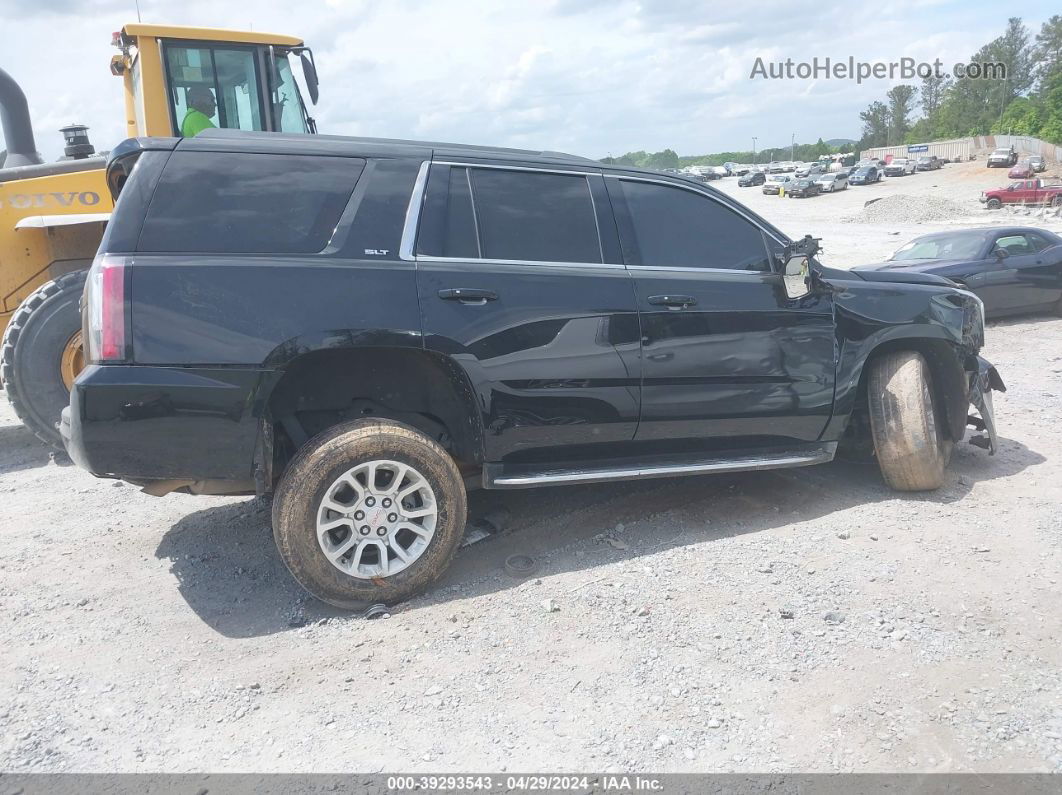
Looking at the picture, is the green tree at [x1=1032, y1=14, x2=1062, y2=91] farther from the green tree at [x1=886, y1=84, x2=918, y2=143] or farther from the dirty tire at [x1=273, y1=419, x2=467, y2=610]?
the dirty tire at [x1=273, y1=419, x2=467, y2=610]

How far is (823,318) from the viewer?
15.7 feet

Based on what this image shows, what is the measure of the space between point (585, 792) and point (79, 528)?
142 inches

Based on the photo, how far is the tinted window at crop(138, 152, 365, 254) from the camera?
3.60m

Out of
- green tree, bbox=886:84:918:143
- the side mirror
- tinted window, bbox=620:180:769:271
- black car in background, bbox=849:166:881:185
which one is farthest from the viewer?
green tree, bbox=886:84:918:143

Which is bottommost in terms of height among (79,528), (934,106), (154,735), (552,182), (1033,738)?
(1033,738)

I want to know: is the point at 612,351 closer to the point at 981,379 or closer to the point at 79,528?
the point at 981,379

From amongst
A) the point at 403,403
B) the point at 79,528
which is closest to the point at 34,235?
the point at 79,528

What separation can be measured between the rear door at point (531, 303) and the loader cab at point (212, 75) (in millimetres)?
3162

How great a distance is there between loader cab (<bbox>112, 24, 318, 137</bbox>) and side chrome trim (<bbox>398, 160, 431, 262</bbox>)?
9.93 ft

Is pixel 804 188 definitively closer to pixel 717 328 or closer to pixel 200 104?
pixel 200 104

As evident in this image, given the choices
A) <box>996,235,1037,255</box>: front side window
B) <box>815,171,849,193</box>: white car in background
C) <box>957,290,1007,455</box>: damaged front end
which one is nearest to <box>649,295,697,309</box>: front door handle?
<box>957,290,1007,455</box>: damaged front end

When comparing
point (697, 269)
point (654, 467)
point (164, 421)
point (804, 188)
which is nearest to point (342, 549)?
point (164, 421)

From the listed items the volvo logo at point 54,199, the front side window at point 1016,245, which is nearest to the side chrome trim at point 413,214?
the volvo logo at point 54,199

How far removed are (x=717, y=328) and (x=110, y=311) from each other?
9.65 ft
